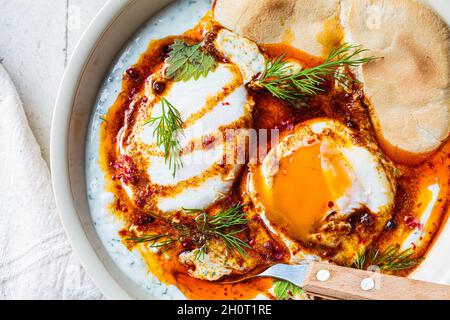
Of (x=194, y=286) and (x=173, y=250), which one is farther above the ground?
(x=173, y=250)

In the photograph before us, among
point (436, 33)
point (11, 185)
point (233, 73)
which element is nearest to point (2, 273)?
point (11, 185)

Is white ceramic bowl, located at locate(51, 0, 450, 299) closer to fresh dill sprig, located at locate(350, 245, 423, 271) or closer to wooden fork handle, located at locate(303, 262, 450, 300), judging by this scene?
fresh dill sprig, located at locate(350, 245, 423, 271)

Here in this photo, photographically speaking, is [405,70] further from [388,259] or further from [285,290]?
[285,290]

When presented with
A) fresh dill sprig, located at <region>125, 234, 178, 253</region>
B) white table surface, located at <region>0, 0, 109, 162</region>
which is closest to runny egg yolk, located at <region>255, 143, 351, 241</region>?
fresh dill sprig, located at <region>125, 234, 178, 253</region>

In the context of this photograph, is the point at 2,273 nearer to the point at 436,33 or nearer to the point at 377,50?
the point at 377,50

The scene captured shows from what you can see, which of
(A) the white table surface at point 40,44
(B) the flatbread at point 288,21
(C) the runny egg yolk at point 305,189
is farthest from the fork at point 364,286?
(A) the white table surface at point 40,44

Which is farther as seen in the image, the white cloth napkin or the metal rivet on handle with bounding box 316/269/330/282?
the white cloth napkin

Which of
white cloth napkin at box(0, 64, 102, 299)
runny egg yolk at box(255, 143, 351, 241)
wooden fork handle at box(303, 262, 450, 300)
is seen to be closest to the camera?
wooden fork handle at box(303, 262, 450, 300)

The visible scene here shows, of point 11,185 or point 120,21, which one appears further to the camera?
point 11,185
